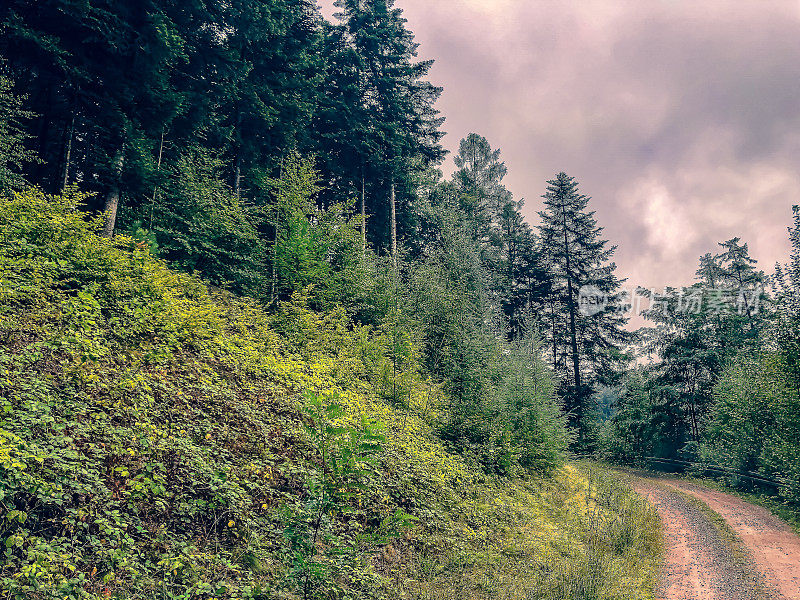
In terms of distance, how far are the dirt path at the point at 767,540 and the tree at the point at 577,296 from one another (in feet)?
42.9

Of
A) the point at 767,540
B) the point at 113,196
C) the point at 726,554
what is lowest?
the point at 767,540

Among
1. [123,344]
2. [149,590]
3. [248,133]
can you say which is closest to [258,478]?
[149,590]

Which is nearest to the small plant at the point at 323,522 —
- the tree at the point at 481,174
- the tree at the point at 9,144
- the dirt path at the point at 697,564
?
the dirt path at the point at 697,564

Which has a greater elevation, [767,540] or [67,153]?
[67,153]

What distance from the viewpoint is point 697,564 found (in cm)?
998

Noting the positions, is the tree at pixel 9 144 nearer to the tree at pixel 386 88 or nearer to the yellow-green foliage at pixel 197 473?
the yellow-green foliage at pixel 197 473

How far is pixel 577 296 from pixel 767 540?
22.7 metres

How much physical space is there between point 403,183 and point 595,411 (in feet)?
71.9

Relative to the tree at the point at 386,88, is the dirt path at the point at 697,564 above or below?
below

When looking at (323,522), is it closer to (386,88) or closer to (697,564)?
(697,564)

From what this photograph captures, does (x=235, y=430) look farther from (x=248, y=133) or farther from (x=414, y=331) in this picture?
(x=248, y=133)

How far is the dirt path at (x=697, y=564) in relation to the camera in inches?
335

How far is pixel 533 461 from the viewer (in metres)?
14.5

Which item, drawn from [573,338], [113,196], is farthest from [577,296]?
[113,196]
